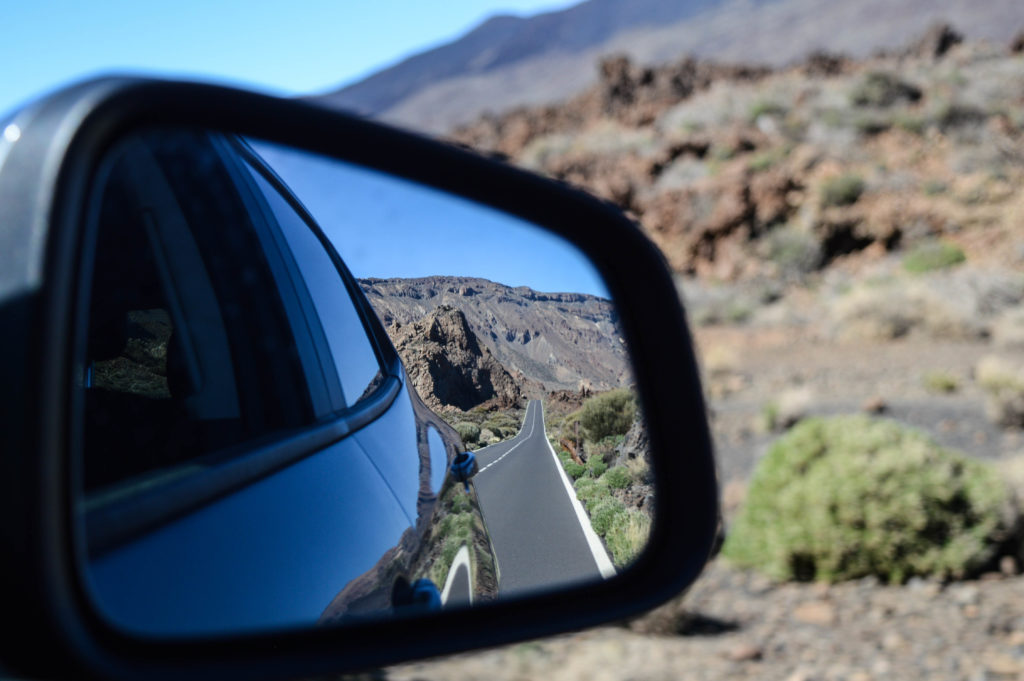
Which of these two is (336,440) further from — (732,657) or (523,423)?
(732,657)

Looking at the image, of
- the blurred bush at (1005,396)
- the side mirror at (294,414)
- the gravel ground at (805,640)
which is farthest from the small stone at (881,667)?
the blurred bush at (1005,396)

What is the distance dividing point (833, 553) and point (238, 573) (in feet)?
21.6

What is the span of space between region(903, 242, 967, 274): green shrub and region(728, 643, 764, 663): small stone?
59.4 ft

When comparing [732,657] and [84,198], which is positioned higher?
[84,198]

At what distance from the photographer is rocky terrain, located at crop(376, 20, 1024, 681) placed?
5988 mm

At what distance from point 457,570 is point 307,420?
1.87ft

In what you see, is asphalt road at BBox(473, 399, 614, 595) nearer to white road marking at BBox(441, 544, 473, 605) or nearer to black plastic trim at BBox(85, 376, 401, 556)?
white road marking at BBox(441, 544, 473, 605)

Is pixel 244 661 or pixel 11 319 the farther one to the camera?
pixel 244 661

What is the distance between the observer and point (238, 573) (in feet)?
4.22

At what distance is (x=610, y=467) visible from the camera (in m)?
1.85

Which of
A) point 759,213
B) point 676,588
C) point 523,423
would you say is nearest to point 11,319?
point 523,423

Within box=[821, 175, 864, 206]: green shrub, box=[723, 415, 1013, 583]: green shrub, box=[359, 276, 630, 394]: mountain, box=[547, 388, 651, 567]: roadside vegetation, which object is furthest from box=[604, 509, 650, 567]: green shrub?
box=[821, 175, 864, 206]: green shrub

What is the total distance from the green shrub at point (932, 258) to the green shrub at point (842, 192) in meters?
3.37

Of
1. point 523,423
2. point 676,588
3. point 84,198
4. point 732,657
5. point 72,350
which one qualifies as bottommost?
point 732,657
